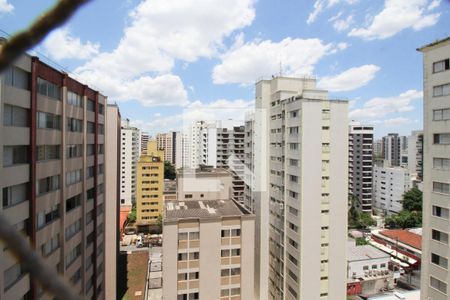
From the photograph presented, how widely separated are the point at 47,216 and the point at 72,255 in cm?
278

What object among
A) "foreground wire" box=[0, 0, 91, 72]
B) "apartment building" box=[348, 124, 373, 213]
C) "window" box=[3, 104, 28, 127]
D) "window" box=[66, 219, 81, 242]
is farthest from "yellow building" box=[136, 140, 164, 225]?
"foreground wire" box=[0, 0, 91, 72]

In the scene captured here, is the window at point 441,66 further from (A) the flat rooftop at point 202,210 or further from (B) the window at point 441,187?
(A) the flat rooftop at point 202,210

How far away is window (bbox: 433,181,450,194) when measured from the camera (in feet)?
29.1

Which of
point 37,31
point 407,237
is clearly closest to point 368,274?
point 407,237

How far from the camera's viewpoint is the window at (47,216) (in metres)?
7.95

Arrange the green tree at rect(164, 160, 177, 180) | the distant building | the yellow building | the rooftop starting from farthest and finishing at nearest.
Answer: the green tree at rect(164, 160, 177, 180) → the yellow building → the rooftop → the distant building

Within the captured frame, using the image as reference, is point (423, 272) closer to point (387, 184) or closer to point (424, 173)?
point (424, 173)

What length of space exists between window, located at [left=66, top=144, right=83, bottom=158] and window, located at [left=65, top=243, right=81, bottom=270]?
3403 mm

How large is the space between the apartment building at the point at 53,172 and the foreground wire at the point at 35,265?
5975 millimetres

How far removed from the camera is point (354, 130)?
39688mm

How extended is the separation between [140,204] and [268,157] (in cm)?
2151

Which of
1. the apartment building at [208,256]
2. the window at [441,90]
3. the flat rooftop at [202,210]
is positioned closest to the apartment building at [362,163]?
the flat rooftop at [202,210]

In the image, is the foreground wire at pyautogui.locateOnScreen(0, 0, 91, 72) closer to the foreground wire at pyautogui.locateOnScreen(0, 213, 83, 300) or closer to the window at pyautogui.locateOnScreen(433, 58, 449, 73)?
the foreground wire at pyautogui.locateOnScreen(0, 213, 83, 300)

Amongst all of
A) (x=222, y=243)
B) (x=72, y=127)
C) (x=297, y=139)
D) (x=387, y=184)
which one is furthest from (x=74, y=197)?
(x=387, y=184)
